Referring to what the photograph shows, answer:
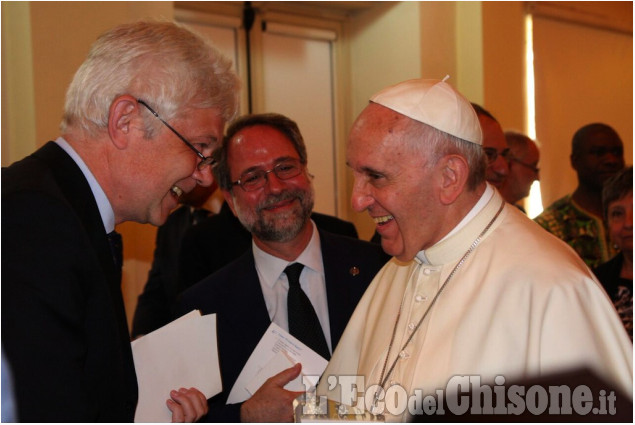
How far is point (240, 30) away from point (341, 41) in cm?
105

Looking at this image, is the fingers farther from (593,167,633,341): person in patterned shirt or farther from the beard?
(593,167,633,341): person in patterned shirt

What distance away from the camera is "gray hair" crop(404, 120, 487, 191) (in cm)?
260

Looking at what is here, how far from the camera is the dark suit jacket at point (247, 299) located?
3.35 meters

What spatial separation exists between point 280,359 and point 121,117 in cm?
114

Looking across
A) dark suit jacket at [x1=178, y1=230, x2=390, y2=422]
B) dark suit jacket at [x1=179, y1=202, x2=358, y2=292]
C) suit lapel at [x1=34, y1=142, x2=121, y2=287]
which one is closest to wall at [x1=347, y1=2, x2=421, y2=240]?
dark suit jacket at [x1=179, y1=202, x2=358, y2=292]

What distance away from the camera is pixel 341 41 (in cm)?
720

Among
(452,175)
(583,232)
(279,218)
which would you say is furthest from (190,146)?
(583,232)

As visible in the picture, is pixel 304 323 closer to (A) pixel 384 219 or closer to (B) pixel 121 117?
(A) pixel 384 219

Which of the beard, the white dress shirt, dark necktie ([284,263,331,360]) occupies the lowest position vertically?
dark necktie ([284,263,331,360])

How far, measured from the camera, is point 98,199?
2.27 metres

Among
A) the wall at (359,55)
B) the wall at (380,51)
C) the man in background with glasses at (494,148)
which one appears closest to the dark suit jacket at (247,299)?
the man in background with glasses at (494,148)

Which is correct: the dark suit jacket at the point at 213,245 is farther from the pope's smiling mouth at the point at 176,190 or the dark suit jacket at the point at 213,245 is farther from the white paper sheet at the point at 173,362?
the pope's smiling mouth at the point at 176,190

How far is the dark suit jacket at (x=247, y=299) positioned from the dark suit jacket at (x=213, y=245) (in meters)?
0.74

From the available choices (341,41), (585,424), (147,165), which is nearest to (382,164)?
(147,165)
